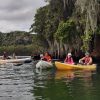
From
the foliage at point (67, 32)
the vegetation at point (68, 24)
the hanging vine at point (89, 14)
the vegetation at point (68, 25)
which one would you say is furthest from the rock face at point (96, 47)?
the hanging vine at point (89, 14)

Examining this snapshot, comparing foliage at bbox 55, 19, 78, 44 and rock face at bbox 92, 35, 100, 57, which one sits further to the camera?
foliage at bbox 55, 19, 78, 44

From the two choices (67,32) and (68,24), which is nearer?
(68,24)

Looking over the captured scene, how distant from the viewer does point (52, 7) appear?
163ft

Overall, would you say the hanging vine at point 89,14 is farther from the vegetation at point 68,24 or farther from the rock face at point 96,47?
the rock face at point 96,47

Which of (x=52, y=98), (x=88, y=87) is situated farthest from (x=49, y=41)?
(x=52, y=98)

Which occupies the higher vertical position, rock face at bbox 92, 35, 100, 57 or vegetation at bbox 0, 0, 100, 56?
vegetation at bbox 0, 0, 100, 56

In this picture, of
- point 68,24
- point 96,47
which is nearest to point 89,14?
point 68,24

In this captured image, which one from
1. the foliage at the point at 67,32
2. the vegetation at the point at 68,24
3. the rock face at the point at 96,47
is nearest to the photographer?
the vegetation at the point at 68,24

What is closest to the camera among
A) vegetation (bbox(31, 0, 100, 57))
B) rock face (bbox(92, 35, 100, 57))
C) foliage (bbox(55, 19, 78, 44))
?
vegetation (bbox(31, 0, 100, 57))

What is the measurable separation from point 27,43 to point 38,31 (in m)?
52.1

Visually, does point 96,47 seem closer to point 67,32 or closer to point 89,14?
point 67,32

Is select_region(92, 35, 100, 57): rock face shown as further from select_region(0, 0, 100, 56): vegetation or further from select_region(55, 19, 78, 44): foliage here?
select_region(55, 19, 78, 44): foliage

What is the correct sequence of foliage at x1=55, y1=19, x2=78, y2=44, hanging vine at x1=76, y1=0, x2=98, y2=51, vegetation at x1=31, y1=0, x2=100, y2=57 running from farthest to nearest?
foliage at x1=55, y1=19, x2=78, y2=44 → vegetation at x1=31, y1=0, x2=100, y2=57 → hanging vine at x1=76, y1=0, x2=98, y2=51

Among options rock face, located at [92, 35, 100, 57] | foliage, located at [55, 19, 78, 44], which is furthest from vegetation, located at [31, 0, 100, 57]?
rock face, located at [92, 35, 100, 57]
